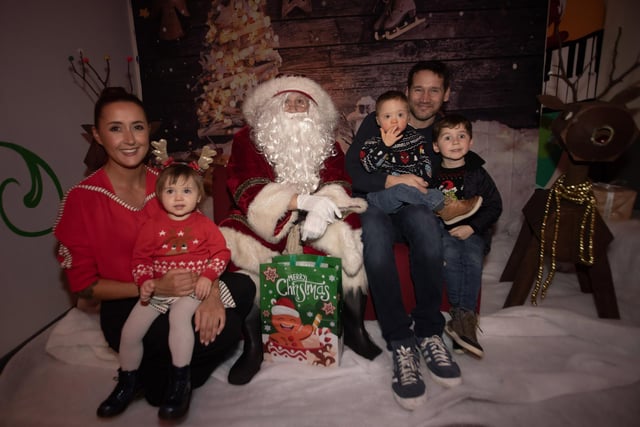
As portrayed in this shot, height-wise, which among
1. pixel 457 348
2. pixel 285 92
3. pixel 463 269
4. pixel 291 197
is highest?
pixel 285 92

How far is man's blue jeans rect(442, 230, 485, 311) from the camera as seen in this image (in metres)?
2.06

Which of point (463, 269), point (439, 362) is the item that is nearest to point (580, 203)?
point (463, 269)

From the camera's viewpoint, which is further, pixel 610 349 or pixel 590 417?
pixel 610 349

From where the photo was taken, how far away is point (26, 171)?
2221 mm

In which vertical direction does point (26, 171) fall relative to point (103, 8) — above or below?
below

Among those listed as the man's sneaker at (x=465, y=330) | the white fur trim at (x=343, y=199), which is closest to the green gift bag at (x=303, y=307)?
the white fur trim at (x=343, y=199)

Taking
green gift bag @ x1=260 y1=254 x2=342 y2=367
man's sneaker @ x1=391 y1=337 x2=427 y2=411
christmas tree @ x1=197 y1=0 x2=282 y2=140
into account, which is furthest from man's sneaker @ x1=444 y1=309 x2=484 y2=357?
christmas tree @ x1=197 y1=0 x2=282 y2=140

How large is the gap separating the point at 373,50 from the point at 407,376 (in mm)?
2746

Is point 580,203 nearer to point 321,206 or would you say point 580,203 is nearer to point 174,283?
point 321,206

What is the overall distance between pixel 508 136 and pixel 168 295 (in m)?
3.26

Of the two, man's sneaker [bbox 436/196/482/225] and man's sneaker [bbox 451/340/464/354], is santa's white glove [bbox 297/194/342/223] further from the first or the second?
man's sneaker [bbox 451/340/464/354]

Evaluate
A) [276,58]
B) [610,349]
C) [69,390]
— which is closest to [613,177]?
[610,349]

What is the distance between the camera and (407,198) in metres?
2.07

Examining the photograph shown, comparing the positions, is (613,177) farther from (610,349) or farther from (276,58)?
(276,58)
